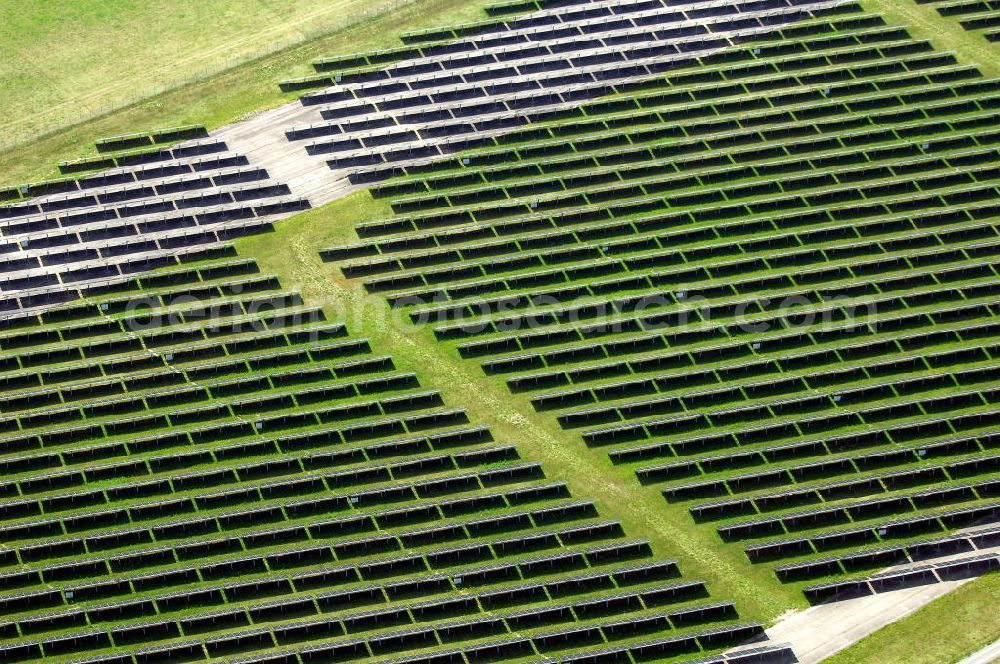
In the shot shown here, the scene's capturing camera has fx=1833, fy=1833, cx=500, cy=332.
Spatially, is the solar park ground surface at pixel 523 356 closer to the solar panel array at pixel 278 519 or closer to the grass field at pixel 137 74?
the solar panel array at pixel 278 519

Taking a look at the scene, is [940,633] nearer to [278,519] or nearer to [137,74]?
[278,519]

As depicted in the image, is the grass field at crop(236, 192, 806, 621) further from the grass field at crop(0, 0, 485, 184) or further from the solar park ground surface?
the grass field at crop(0, 0, 485, 184)

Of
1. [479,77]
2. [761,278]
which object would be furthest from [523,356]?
[479,77]

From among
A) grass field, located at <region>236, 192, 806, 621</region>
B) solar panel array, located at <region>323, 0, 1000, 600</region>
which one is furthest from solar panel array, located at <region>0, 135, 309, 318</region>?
solar panel array, located at <region>323, 0, 1000, 600</region>

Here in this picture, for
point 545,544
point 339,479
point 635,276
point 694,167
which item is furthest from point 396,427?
point 694,167

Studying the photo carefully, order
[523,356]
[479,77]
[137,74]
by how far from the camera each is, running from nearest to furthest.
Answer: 1. [523,356]
2. [479,77]
3. [137,74]

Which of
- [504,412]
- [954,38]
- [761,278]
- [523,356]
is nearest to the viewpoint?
[504,412]

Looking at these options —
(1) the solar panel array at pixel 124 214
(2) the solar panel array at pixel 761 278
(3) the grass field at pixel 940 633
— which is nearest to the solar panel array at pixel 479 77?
(2) the solar panel array at pixel 761 278
